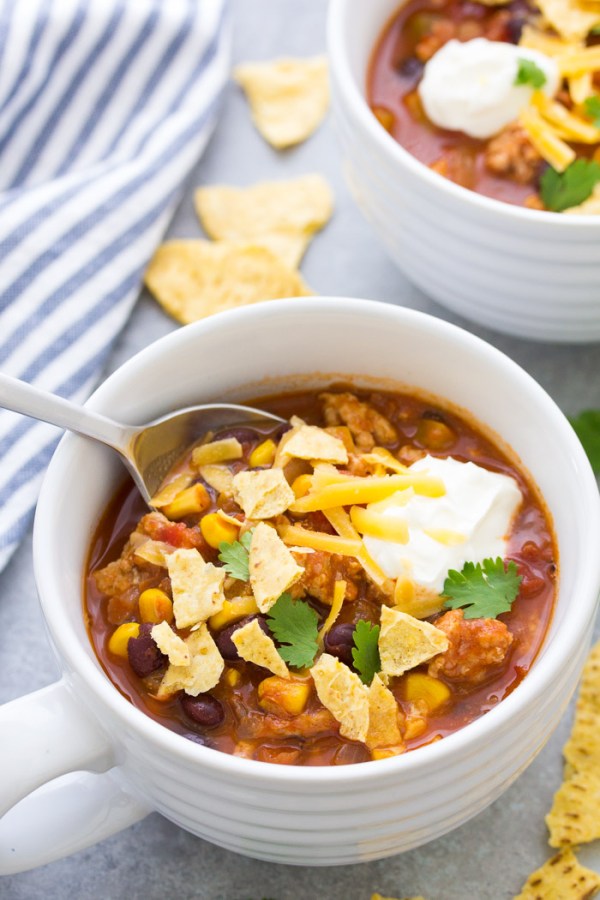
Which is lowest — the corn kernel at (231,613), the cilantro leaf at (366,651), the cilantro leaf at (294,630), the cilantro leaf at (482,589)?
the cilantro leaf at (482,589)

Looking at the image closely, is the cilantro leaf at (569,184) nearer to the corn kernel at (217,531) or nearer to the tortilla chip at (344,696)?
the corn kernel at (217,531)

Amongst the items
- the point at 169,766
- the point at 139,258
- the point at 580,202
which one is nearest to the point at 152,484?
the point at 169,766

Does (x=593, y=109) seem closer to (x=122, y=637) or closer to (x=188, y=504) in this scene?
(x=188, y=504)

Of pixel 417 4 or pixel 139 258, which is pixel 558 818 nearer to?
pixel 139 258

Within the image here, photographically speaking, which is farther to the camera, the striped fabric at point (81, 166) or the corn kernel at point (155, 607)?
the striped fabric at point (81, 166)

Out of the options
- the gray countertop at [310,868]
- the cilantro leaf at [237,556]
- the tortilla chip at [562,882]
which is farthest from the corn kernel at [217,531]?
the tortilla chip at [562,882]

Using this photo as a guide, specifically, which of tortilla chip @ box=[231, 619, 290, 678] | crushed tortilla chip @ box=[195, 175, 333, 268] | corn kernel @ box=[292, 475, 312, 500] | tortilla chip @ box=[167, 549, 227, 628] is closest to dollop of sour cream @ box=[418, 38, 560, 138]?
crushed tortilla chip @ box=[195, 175, 333, 268]
